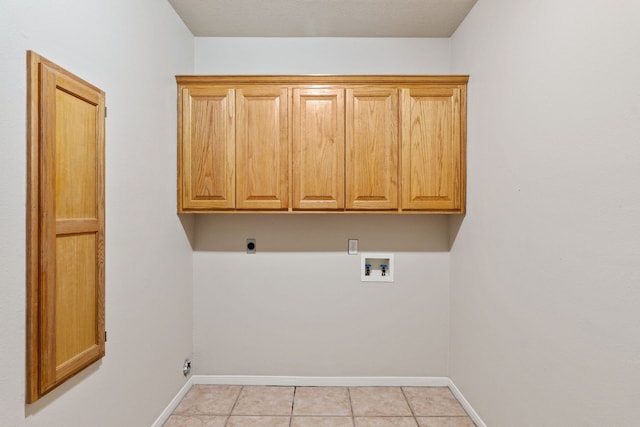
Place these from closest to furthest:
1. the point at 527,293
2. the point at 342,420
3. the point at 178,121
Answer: the point at 527,293 → the point at 342,420 → the point at 178,121

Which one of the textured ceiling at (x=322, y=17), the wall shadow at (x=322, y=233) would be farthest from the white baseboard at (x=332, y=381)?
the textured ceiling at (x=322, y=17)

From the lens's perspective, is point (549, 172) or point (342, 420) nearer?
point (549, 172)

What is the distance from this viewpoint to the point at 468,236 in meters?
2.54

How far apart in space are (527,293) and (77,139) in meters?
2.15

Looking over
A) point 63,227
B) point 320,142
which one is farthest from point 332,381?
point 63,227

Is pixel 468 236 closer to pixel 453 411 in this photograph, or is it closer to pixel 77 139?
pixel 453 411

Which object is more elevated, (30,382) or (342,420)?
(30,382)

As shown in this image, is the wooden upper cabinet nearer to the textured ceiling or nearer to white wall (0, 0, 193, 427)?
white wall (0, 0, 193, 427)

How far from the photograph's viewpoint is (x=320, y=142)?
8.52 ft

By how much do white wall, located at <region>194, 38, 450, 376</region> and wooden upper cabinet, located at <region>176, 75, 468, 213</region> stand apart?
14.5 inches

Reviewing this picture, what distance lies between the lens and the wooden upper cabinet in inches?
102

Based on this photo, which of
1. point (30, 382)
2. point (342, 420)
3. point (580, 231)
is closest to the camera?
point (30, 382)

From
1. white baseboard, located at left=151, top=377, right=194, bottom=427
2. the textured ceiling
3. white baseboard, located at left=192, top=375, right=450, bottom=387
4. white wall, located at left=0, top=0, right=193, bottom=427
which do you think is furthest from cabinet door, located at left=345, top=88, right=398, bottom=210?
white baseboard, located at left=151, top=377, right=194, bottom=427

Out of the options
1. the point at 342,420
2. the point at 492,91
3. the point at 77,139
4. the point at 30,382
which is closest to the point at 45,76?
the point at 77,139
